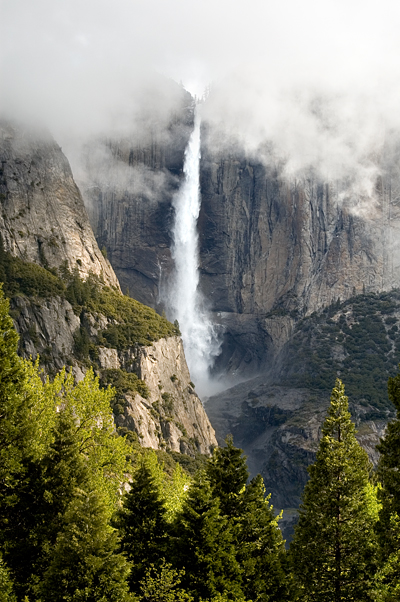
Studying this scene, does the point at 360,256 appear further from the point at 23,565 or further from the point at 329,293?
the point at 23,565

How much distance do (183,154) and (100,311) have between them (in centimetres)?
8554

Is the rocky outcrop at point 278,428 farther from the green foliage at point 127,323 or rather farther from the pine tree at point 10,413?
the pine tree at point 10,413

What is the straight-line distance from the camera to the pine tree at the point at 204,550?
1398 inches

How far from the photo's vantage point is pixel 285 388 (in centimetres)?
14988

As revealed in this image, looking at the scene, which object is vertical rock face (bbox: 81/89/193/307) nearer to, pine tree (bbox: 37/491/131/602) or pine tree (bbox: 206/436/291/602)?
pine tree (bbox: 206/436/291/602)

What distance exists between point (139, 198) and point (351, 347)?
69.4 meters

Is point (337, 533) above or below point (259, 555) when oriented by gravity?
above

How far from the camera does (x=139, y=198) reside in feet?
593

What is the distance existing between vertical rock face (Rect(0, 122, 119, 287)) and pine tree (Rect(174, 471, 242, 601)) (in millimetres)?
79030

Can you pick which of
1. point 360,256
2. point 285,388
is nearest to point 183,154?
point 360,256

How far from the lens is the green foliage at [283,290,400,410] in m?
142

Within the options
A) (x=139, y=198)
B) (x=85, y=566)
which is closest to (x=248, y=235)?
(x=139, y=198)

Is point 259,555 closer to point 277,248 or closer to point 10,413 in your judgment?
point 10,413

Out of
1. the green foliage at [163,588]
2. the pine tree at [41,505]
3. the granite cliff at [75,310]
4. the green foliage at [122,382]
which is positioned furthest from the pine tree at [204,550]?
the green foliage at [122,382]
